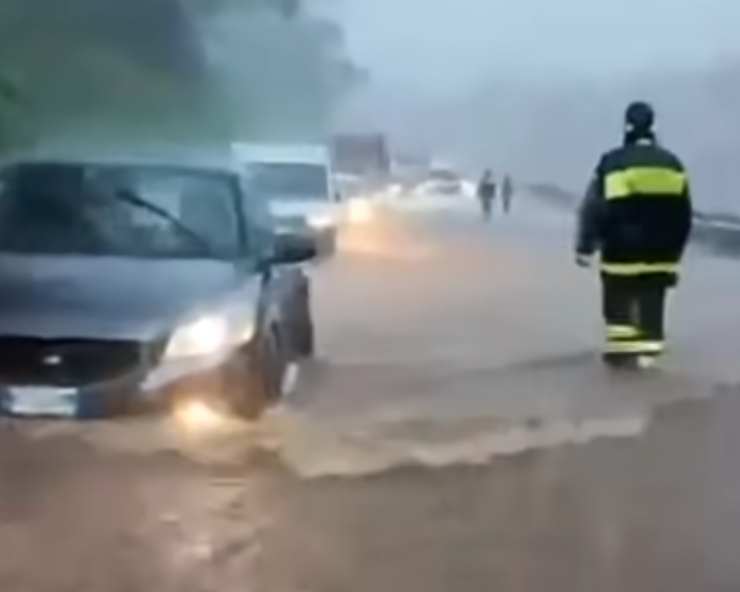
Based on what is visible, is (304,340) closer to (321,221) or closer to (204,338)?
(204,338)

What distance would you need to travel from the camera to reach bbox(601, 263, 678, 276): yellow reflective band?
14781mm

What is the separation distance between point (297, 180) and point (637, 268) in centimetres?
2110

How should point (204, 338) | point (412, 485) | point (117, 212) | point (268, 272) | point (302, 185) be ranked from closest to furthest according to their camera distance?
point (412, 485) < point (204, 338) < point (268, 272) < point (117, 212) < point (302, 185)

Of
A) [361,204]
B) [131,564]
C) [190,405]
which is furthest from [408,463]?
[361,204]

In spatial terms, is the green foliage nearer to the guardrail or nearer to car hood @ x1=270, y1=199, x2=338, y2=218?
car hood @ x1=270, y1=199, x2=338, y2=218

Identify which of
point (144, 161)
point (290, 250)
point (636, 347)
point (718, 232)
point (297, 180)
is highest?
point (144, 161)

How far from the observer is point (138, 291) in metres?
11.4

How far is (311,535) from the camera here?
8.55 meters

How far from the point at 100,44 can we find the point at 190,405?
33009 millimetres

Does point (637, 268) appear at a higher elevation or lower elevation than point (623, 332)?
higher

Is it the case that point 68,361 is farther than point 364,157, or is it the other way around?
point 364,157

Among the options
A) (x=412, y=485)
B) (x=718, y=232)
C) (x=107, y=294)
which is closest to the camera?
(x=412, y=485)

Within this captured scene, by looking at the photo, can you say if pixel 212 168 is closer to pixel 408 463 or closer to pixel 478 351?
pixel 408 463

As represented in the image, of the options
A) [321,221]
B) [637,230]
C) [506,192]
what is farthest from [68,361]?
[506,192]
